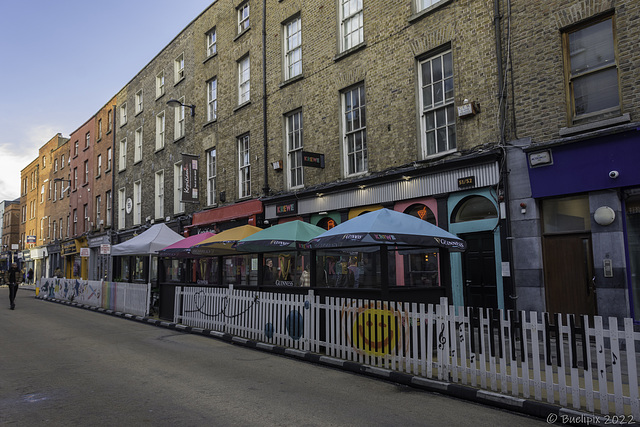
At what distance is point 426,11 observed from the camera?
12953 mm

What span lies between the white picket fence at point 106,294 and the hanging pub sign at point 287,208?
16.8ft

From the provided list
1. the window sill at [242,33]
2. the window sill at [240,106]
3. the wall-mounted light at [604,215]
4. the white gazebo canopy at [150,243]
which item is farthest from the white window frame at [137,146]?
the wall-mounted light at [604,215]

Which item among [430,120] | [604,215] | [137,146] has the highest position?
[137,146]

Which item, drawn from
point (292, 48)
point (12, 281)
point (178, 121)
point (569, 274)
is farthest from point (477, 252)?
point (178, 121)

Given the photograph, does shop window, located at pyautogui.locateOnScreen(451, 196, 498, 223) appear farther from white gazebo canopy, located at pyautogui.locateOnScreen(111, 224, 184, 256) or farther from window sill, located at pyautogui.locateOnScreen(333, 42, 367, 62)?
white gazebo canopy, located at pyautogui.locateOnScreen(111, 224, 184, 256)

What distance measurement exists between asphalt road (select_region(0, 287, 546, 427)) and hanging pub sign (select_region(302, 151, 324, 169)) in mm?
6906

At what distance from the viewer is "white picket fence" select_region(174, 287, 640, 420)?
17.6 ft

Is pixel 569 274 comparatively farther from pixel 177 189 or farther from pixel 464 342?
pixel 177 189

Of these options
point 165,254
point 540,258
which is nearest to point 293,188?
point 165,254

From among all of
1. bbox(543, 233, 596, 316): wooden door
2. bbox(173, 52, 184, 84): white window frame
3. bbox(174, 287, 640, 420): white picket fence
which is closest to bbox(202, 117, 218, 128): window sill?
bbox(173, 52, 184, 84): white window frame

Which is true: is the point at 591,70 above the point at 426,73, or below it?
below

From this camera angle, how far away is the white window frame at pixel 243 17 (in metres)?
20.5

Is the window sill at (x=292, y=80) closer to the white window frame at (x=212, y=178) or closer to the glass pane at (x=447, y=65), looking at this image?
the white window frame at (x=212, y=178)

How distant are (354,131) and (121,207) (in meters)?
21.4
